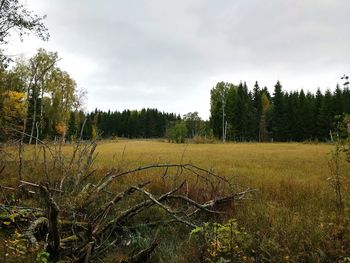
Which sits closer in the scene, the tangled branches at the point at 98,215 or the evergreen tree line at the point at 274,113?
the tangled branches at the point at 98,215

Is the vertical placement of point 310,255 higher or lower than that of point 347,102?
lower

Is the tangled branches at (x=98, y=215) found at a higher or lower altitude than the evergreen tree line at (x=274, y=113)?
lower

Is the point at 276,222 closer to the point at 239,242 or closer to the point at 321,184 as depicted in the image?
the point at 239,242

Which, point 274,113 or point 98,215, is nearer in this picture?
point 98,215

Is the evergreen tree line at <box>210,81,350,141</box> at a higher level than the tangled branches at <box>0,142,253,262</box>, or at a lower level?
higher

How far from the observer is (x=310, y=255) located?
14.5 feet

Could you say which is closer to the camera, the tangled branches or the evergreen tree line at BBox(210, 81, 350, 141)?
the tangled branches

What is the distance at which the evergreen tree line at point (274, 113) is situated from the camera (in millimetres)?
59562

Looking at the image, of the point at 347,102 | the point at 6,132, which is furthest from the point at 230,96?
the point at 6,132

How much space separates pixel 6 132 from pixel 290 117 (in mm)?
62268

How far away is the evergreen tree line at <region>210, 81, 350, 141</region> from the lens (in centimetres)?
5956

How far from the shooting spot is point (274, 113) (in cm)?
6638

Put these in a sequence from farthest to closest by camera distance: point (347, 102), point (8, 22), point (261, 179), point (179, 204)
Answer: point (347, 102) < point (8, 22) < point (261, 179) < point (179, 204)

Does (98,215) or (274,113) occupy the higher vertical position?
(274,113)
